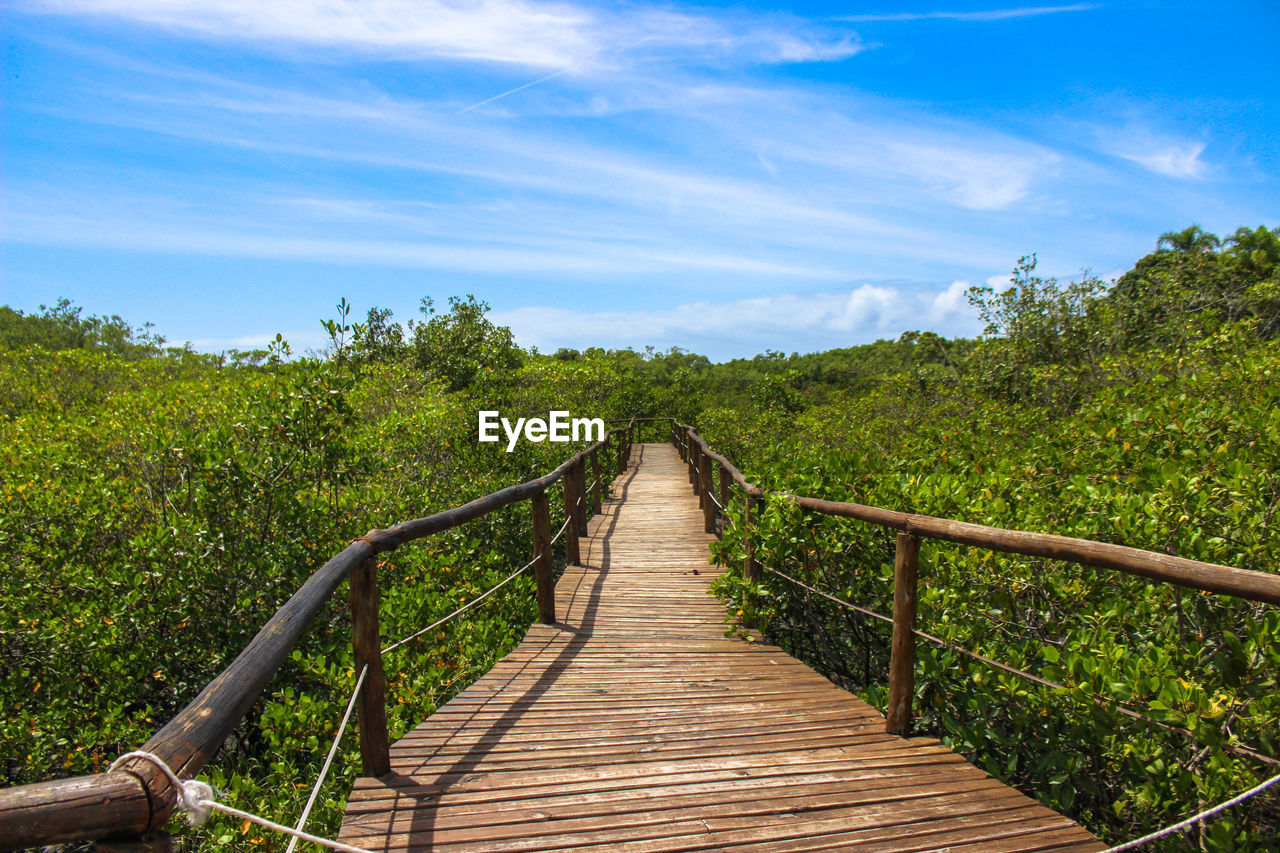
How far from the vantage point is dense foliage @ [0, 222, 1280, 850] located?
258 centimetres

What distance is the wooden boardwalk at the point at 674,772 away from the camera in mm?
2139

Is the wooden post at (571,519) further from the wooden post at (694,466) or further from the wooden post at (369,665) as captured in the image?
the wooden post at (694,466)

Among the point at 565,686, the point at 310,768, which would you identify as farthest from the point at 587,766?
the point at 310,768

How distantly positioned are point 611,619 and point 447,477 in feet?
18.3

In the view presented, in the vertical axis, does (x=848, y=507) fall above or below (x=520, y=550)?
above

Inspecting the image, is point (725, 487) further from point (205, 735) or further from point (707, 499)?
point (205, 735)

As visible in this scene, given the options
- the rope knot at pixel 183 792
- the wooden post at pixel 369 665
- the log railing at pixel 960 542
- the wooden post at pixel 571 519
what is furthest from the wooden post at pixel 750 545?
the rope knot at pixel 183 792

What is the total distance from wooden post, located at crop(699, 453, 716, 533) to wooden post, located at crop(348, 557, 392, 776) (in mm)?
5562

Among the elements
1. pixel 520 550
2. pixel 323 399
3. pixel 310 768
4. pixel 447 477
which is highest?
pixel 323 399

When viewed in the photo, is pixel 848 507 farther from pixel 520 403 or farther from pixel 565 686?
pixel 520 403

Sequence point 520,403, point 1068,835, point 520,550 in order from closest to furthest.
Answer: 1. point 1068,835
2. point 520,550
3. point 520,403

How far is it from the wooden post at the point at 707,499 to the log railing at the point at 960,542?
11.4 feet

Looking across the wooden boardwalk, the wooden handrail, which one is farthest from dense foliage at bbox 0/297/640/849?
the wooden handrail

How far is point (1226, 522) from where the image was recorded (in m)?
3.27
